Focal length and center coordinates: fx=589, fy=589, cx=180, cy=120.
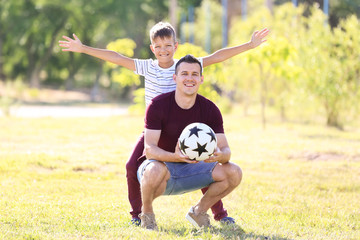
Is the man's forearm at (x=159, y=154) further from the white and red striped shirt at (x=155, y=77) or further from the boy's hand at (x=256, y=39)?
the boy's hand at (x=256, y=39)

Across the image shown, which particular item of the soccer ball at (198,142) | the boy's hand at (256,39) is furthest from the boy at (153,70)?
the soccer ball at (198,142)

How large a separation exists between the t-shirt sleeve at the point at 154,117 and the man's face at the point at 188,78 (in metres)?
0.26

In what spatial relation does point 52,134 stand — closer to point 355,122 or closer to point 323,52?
point 323,52

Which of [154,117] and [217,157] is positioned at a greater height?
[154,117]

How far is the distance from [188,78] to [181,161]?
712 millimetres

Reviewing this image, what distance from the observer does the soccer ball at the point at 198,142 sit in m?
4.73

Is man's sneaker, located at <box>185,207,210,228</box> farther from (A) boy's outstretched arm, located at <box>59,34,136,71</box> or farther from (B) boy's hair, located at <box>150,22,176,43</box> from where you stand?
(B) boy's hair, located at <box>150,22,176,43</box>

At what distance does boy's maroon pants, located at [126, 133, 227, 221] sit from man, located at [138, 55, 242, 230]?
0.19 meters

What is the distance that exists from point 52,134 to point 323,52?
24.4 feet

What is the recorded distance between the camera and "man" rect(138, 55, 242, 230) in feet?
16.3

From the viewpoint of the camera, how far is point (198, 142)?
470 cm

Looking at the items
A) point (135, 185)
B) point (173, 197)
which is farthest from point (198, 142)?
point (173, 197)

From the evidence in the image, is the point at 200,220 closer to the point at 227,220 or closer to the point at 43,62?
the point at 227,220

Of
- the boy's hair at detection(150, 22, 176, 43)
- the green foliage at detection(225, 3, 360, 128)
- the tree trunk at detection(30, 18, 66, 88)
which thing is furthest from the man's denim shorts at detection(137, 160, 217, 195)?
the tree trunk at detection(30, 18, 66, 88)
